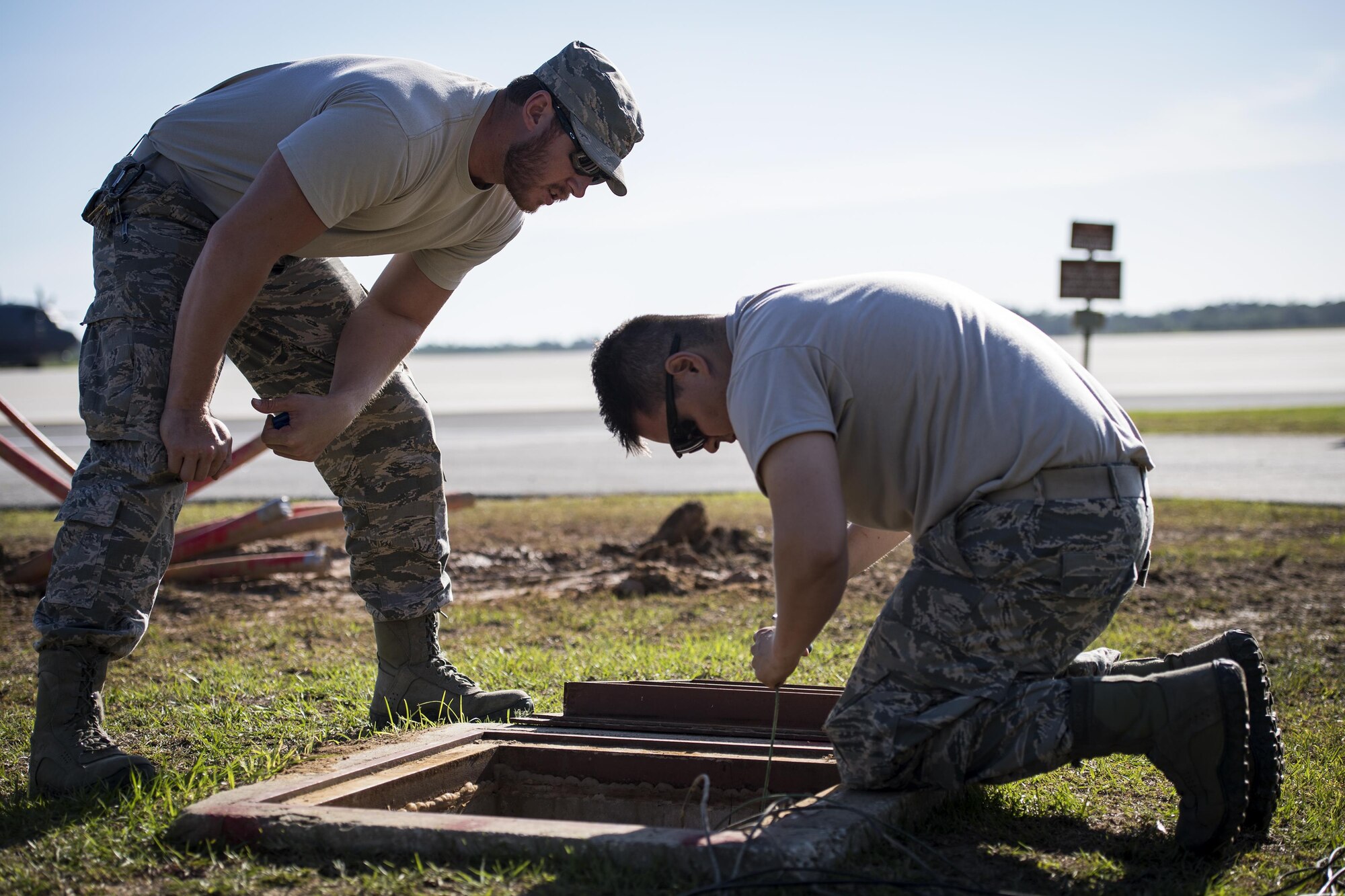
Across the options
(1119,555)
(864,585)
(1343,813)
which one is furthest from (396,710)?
(864,585)

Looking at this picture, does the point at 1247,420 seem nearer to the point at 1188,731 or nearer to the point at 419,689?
the point at 419,689

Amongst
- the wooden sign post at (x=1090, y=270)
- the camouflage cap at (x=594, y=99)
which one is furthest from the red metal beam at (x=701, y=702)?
the wooden sign post at (x=1090, y=270)

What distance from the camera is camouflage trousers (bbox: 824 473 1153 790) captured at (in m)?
2.65

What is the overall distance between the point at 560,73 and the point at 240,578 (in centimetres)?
534

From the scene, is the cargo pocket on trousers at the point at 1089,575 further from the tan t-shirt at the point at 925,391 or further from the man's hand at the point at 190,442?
the man's hand at the point at 190,442

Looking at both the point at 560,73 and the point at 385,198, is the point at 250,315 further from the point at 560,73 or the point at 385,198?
the point at 560,73

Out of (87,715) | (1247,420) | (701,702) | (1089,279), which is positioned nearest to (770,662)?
(701,702)

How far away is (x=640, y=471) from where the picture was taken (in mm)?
15875

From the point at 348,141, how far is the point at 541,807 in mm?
1841

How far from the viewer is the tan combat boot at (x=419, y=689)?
3855mm

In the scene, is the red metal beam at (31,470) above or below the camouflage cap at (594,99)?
below

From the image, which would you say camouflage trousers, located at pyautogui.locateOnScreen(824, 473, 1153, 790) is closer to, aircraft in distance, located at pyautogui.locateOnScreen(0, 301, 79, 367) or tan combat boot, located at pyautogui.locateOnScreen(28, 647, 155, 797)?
tan combat boot, located at pyautogui.locateOnScreen(28, 647, 155, 797)

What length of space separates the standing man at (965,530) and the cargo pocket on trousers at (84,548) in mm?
1376

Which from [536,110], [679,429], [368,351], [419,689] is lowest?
[419,689]
